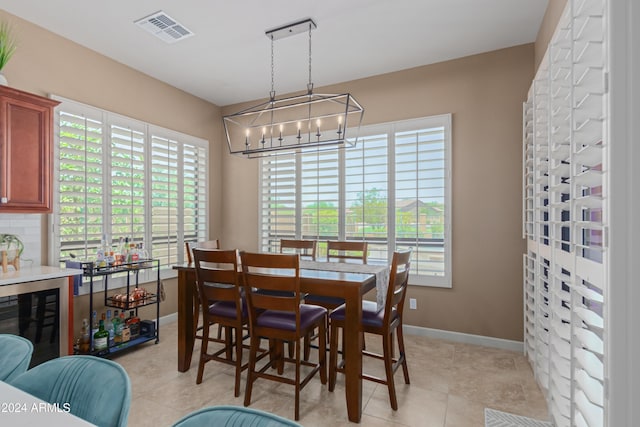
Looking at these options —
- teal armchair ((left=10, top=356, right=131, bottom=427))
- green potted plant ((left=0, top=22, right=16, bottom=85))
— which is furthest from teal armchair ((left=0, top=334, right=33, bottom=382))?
green potted plant ((left=0, top=22, right=16, bottom=85))

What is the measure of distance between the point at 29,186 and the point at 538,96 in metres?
3.95

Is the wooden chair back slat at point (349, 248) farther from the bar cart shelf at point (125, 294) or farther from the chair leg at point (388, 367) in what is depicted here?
the bar cart shelf at point (125, 294)

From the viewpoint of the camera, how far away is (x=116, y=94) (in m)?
3.49

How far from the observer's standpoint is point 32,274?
2.44 m

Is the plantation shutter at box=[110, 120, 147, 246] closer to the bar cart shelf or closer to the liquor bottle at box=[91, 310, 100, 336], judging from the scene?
the bar cart shelf

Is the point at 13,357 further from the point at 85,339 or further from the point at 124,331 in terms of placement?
→ the point at 124,331

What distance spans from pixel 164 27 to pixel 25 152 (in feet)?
4.92

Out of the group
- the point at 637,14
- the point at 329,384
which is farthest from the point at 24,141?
the point at 637,14

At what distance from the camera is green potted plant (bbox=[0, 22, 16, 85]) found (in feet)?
7.95

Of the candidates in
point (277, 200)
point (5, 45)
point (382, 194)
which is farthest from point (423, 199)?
point (5, 45)

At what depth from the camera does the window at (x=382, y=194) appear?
11.5ft

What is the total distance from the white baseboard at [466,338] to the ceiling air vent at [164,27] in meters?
3.68

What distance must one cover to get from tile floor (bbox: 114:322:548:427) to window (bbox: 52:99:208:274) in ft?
4.08

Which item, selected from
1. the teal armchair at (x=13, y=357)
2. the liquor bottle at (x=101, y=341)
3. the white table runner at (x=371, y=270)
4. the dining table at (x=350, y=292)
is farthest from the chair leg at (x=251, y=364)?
the liquor bottle at (x=101, y=341)
